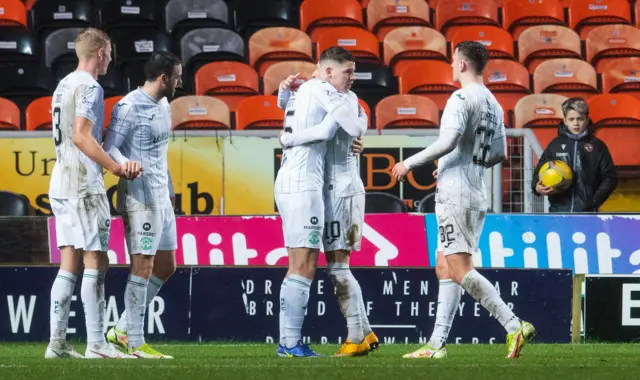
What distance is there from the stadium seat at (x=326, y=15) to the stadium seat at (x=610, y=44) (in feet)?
9.29

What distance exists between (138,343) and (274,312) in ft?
7.16

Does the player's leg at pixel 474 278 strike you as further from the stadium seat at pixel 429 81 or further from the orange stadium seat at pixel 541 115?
the stadium seat at pixel 429 81

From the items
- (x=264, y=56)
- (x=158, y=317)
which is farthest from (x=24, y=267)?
(x=264, y=56)

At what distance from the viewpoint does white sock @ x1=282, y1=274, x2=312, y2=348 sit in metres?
6.82

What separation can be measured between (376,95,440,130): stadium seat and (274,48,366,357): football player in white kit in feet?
18.1

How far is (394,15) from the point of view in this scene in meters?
→ 15.2

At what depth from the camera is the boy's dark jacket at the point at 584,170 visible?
10.1 meters

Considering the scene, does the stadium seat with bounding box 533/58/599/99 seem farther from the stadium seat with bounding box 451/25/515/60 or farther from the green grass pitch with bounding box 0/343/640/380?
the green grass pitch with bounding box 0/343/640/380

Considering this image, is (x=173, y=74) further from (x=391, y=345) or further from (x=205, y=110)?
(x=205, y=110)

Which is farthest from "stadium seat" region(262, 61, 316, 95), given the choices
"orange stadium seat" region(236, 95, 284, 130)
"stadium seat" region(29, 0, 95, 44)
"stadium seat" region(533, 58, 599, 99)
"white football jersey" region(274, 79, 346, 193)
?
"white football jersey" region(274, 79, 346, 193)

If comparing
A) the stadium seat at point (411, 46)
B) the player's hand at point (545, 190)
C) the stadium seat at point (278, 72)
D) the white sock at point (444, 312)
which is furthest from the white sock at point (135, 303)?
the stadium seat at point (411, 46)

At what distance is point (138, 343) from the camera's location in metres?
7.01

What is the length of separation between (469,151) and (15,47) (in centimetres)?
837

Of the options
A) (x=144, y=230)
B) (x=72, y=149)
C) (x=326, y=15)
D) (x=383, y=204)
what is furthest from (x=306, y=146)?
(x=326, y=15)
